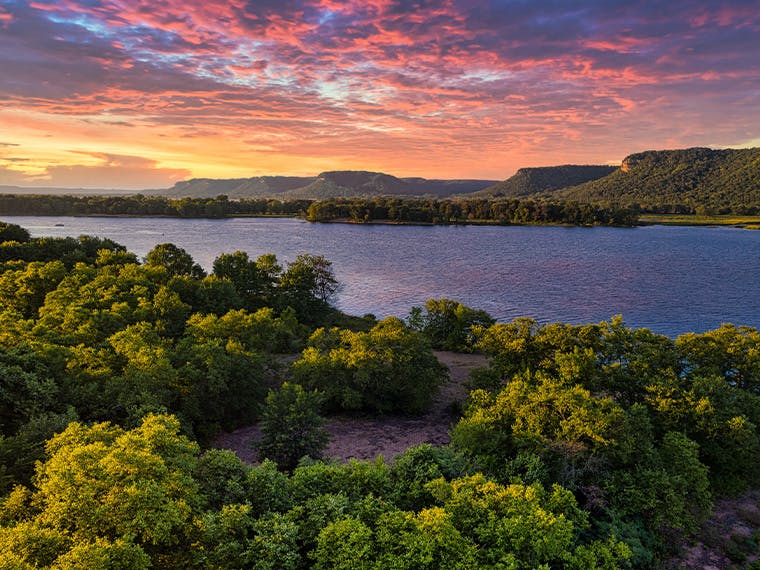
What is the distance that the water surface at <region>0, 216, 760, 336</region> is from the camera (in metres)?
73.2

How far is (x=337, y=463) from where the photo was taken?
2125 cm

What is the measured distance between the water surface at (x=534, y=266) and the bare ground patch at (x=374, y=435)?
36749 mm

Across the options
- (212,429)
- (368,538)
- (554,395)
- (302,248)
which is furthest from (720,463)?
(302,248)

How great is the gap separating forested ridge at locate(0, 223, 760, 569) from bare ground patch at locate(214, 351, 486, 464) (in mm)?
1277

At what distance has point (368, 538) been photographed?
1462 cm

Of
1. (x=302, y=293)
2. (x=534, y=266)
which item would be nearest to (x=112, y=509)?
(x=302, y=293)

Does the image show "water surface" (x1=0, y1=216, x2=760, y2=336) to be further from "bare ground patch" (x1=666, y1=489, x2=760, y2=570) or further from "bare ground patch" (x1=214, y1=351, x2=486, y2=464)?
"bare ground patch" (x1=666, y1=489, x2=760, y2=570)

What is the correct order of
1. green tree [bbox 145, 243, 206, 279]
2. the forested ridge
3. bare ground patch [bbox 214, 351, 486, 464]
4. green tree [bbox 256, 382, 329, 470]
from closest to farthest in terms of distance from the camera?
the forested ridge, green tree [bbox 256, 382, 329, 470], bare ground patch [bbox 214, 351, 486, 464], green tree [bbox 145, 243, 206, 279]

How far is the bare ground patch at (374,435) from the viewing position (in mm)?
29422

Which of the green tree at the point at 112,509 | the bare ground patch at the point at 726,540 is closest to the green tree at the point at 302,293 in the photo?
the green tree at the point at 112,509

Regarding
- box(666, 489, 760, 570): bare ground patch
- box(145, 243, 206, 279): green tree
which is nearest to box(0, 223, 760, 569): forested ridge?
box(666, 489, 760, 570): bare ground patch

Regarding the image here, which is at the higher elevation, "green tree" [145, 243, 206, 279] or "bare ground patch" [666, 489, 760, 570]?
"green tree" [145, 243, 206, 279]

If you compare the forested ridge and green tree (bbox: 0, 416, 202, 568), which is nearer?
green tree (bbox: 0, 416, 202, 568)

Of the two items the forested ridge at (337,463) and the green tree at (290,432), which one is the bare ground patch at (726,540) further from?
the green tree at (290,432)
